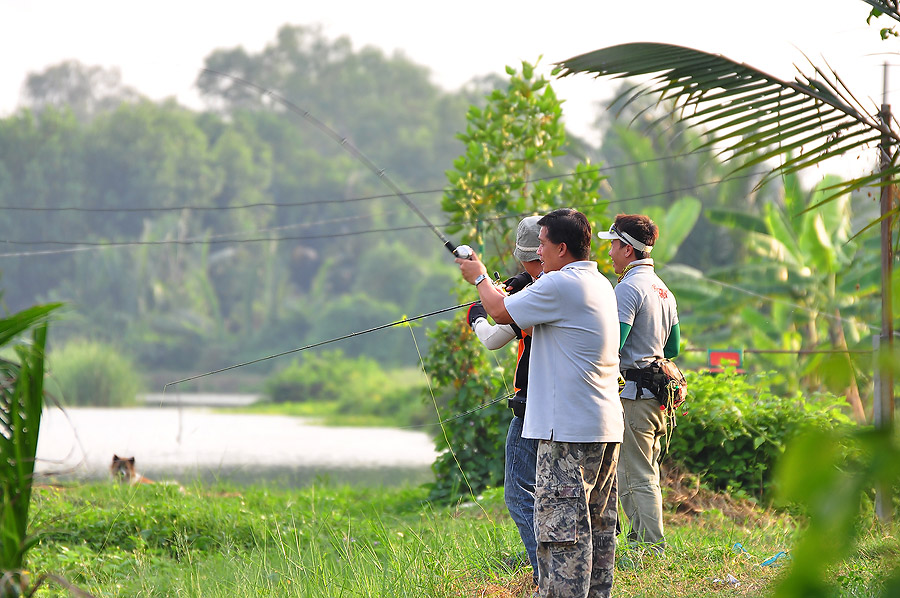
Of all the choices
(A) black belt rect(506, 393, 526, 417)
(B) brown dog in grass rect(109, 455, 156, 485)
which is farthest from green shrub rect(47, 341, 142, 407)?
(A) black belt rect(506, 393, 526, 417)

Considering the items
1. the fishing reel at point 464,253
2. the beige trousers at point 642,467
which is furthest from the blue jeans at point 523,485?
the beige trousers at point 642,467

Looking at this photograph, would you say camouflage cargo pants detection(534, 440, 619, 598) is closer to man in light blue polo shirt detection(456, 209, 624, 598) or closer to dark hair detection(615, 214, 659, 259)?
man in light blue polo shirt detection(456, 209, 624, 598)

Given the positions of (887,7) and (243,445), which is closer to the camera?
(887,7)

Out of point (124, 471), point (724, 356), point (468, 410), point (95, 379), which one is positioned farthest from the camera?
point (95, 379)

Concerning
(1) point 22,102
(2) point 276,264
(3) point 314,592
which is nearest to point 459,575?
(3) point 314,592

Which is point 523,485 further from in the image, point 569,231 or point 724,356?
point 724,356

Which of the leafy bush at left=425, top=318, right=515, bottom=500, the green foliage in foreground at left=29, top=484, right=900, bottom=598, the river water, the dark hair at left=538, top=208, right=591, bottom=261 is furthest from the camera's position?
the river water

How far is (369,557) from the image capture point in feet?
14.5

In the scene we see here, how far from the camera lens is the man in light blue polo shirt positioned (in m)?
3.21

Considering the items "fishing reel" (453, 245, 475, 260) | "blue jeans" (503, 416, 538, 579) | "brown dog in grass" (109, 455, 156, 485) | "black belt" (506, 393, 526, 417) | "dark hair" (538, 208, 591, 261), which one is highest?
"dark hair" (538, 208, 591, 261)

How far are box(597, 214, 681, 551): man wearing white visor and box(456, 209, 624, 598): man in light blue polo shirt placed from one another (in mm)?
957

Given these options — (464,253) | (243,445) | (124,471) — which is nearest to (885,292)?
(464,253)

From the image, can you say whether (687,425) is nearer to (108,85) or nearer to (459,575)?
(459,575)

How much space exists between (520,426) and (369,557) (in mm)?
1180
